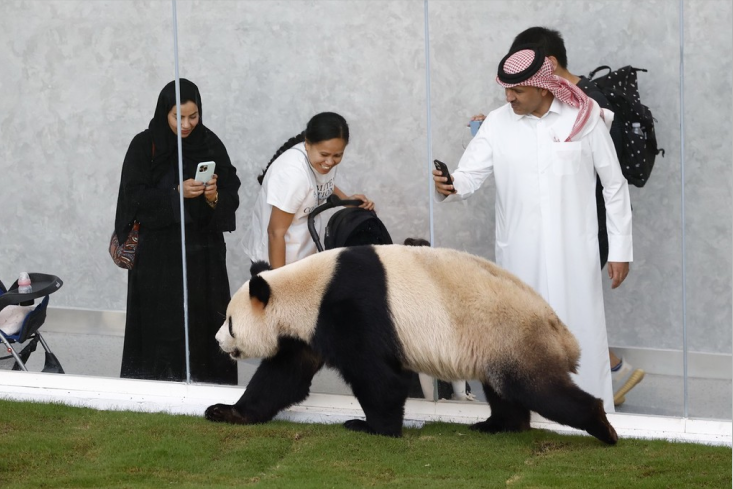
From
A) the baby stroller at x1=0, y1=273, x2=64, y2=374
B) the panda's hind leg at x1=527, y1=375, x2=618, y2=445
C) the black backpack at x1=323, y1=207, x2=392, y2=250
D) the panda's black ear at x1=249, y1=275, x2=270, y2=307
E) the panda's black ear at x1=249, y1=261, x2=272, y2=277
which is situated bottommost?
the panda's hind leg at x1=527, y1=375, x2=618, y2=445

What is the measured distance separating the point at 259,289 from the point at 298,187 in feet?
2.62

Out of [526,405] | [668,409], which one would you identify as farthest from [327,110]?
[668,409]

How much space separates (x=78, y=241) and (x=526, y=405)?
2.81 meters

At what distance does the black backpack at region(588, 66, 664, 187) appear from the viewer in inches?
204

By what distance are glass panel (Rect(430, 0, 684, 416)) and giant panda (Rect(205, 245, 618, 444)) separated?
0.72 m

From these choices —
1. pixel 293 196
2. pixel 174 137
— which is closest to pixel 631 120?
pixel 293 196

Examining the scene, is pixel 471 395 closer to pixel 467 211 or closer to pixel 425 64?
pixel 467 211

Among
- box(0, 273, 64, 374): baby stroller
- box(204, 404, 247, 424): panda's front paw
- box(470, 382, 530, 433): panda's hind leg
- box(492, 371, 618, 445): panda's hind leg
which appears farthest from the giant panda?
box(0, 273, 64, 374): baby stroller

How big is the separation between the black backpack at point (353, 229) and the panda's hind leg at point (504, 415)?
1004mm

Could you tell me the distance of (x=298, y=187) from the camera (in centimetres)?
536

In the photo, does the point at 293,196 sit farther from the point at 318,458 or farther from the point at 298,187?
the point at 318,458

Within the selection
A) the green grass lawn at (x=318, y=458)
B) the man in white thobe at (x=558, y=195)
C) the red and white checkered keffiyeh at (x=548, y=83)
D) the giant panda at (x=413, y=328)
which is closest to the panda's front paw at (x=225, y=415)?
the green grass lawn at (x=318, y=458)

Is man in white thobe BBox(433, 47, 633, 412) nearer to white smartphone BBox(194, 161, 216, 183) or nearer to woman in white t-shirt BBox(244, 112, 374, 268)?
woman in white t-shirt BBox(244, 112, 374, 268)

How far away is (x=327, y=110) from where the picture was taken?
219 inches
